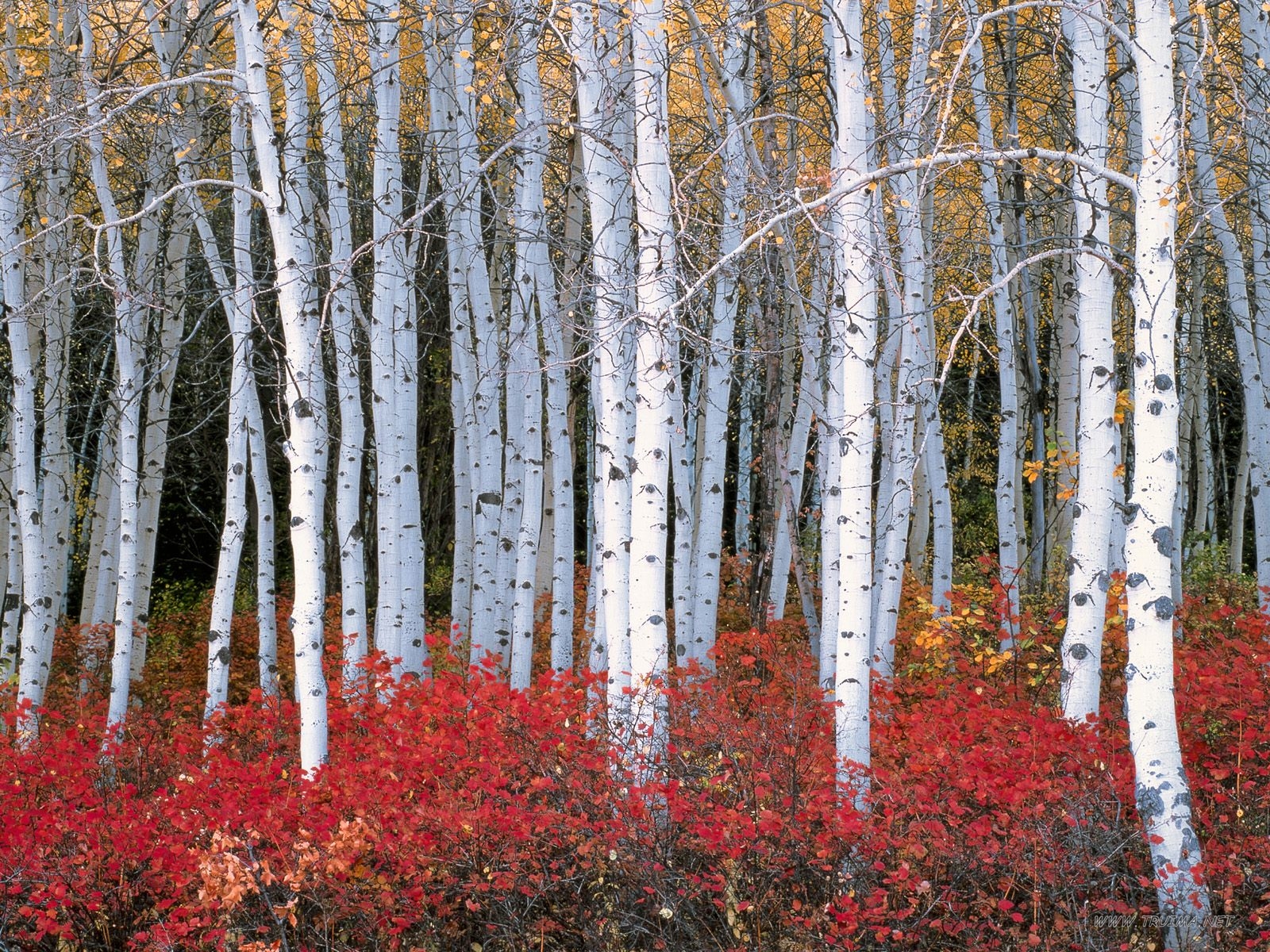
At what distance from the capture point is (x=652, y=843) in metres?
5.43

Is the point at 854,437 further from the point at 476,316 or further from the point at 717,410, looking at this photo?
the point at 476,316

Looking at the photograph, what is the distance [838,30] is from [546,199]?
7418 millimetres

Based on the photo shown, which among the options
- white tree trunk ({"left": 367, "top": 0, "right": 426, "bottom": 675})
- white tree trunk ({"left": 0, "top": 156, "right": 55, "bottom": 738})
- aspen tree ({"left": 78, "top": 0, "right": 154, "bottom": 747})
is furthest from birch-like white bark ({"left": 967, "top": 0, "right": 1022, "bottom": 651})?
white tree trunk ({"left": 0, "top": 156, "right": 55, "bottom": 738})

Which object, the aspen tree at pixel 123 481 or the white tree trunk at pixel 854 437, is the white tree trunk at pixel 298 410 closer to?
the aspen tree at pixel 123 481

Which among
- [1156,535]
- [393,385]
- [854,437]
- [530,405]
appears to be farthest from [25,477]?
[1156,535]

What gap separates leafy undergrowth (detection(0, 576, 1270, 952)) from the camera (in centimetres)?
514

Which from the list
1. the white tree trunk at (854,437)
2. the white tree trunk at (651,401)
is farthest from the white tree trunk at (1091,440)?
the white tree trunk at (651,401)

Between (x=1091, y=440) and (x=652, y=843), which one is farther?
(x=1091, y=440)

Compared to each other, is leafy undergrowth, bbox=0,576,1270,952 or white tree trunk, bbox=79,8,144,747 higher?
white tree trunk, bbox=79,8,144,747

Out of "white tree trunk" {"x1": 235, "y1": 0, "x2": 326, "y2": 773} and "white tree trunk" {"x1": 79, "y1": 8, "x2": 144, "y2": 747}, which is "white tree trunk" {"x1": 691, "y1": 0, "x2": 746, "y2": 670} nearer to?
"white tree trunk" {"x1": 235, "y1": 0, "x2": 326, "y2": 773}

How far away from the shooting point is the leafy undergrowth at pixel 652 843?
5.14 m

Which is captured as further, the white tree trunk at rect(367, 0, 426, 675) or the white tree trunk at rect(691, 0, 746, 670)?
the white tree trunk at rect(691, 0, 746, 670)

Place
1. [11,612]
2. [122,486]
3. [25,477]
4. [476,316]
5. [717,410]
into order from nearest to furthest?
1. [25,477]
2. [122,486]
3. [717,410]
4. [476,316]
5. [11,612]

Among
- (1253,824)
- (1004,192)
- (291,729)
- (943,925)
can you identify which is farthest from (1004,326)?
(291,729)
